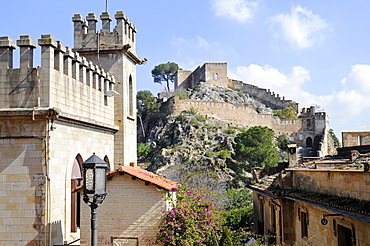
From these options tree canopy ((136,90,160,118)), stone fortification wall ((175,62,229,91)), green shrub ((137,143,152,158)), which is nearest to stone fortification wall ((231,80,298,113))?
stone fortification wall ((175,62,229,91))

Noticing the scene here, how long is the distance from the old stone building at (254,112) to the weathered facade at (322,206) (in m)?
49.8

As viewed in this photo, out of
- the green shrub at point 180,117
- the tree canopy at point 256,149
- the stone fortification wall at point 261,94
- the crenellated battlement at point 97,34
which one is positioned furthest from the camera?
the stone fortification wall at point 261,94

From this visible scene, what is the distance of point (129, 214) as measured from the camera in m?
12.3

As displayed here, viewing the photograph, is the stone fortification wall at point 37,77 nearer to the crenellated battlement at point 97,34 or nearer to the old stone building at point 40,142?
the old stone building at point 40,142

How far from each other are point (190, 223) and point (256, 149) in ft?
137

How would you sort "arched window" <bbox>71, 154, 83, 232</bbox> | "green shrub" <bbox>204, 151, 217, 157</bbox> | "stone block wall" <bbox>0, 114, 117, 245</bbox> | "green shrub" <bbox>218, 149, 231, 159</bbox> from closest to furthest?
"stone block wall" <bbox>0, 114, 117, 245</bbox>, "arched window" <bbox>71, 154, 83, 232</bbox>, "green shrub" <bbox>218, 149, 231, 159</bbox>, "green shrub" <bbox>204, 151, 217, 157</bbox>

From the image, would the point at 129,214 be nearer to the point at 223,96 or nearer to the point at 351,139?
the point at 351,139

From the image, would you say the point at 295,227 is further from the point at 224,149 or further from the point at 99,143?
the point at 224,149

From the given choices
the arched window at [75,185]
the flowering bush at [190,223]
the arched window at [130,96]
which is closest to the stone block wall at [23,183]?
the arched window at [75,185]

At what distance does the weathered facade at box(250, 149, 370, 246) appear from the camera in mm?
8458

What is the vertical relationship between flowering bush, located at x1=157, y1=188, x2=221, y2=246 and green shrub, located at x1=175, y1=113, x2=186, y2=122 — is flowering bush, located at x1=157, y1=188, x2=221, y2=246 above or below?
below

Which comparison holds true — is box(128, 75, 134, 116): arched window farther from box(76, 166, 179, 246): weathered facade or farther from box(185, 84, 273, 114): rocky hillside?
box(185, 84, 273, 114): rocky hillside

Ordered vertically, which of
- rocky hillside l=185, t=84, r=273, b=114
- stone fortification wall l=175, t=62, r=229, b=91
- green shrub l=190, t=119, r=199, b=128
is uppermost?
stone fortification wall l=175, t=62, r=229, b=91

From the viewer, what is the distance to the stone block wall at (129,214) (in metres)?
12.3
